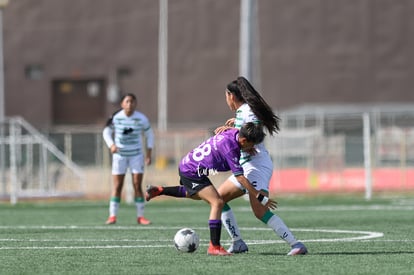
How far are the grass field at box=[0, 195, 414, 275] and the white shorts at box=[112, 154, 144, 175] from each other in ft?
3.00

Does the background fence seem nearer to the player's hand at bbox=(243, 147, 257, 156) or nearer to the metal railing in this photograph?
the metal railing

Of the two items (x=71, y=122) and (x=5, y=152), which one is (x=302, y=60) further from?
(x=5, y=152)

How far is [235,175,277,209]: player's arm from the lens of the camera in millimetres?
11875

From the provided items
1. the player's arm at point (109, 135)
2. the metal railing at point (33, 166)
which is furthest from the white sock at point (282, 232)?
the metal railing at point (33, 166)

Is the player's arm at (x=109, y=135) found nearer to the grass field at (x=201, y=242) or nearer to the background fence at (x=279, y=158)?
the grass field at (x=201, y=242)

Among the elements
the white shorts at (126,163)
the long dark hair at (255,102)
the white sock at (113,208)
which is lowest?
the white sock at (113,208)

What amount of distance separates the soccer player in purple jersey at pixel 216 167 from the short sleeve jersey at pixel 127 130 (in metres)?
6.85

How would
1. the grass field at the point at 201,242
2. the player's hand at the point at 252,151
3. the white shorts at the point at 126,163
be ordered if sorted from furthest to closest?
the white shorts at the point at 126,163, the player's hand at the point at 252,151, the grass field at the point at 201,242

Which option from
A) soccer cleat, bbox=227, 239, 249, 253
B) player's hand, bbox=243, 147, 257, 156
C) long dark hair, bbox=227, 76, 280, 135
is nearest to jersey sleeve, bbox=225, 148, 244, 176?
player's hand, bbox=243, 147, 257, 156

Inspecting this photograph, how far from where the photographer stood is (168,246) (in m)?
13.4

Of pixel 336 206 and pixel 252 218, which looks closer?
pixel 252 218

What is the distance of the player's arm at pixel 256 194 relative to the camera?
39.0ft

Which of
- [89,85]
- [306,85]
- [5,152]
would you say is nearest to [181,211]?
[5,152]

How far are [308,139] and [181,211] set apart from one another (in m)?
11.5
